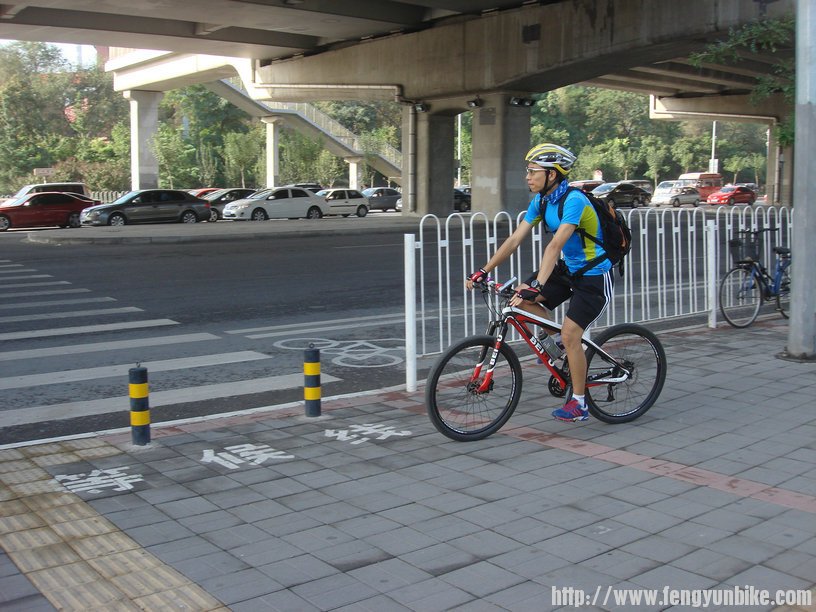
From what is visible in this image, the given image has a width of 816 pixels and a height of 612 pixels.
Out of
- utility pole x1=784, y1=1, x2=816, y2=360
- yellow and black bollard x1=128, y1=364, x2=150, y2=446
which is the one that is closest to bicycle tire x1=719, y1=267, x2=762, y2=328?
utility pole x1=784, y1=1, x2=816, y2=360

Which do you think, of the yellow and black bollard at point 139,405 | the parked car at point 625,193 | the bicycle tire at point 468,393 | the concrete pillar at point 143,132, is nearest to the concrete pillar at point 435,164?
the parked car at point 625,193

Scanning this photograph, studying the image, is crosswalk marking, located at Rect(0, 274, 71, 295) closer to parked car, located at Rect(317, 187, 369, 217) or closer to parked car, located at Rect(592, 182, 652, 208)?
parked car, located at Rect(317, 187, 369, 217)

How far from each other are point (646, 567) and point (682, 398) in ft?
11.2

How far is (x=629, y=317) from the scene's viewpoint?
11219mm

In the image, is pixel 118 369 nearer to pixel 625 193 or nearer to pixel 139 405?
pixel 139 405

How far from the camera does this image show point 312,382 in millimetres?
6559

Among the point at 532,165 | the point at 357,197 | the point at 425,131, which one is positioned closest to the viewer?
the point at 532,165

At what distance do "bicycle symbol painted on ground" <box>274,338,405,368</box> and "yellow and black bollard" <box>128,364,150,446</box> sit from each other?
2.92m

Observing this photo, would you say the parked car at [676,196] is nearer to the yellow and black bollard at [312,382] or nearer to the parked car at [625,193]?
the parked car at [625,193]

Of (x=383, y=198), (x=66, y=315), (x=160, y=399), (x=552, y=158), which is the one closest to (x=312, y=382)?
(x=160, y=399)

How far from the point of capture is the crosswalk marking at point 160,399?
271 inches

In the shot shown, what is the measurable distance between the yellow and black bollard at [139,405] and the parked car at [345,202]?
39.1 metres

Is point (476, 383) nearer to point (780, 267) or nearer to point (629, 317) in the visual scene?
point (629, 317)

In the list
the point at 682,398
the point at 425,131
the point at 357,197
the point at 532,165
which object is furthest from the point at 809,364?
the point at 357,197
